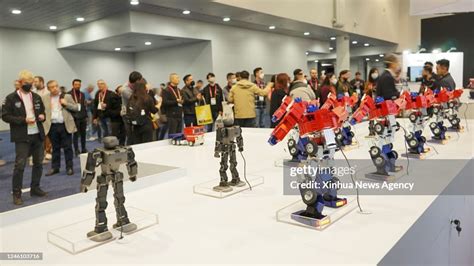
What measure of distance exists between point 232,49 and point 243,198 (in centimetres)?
801

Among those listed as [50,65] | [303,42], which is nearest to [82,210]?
[50,65]

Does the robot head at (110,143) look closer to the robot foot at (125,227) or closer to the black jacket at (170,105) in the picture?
the robot foot at (125,227)

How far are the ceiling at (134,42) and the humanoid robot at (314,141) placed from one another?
697 cm

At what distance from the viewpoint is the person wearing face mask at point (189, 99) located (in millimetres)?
5743

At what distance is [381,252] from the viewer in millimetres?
1074

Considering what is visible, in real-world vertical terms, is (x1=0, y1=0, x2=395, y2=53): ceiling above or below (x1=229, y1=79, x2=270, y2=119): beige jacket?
above

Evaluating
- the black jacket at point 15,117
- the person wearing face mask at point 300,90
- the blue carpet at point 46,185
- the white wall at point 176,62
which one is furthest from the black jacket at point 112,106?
the white wall at point 176,62

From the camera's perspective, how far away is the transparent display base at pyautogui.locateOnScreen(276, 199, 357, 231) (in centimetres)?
129

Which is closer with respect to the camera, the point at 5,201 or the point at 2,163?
the point at 5,201

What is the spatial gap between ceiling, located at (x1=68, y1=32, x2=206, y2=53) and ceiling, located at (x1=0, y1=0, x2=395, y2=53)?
0.03 meters

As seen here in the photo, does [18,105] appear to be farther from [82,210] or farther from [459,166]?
[459,166]

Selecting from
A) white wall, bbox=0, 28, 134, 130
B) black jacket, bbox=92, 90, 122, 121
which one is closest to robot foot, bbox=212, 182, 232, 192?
black jacket, bbox=92, 90, 122, 121

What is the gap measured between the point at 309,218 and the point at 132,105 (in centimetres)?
280

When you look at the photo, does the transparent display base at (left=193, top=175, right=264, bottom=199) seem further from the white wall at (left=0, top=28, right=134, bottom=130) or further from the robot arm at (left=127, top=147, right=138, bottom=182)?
the white wall at (left=0, top=28, right=134, bottom=130)
